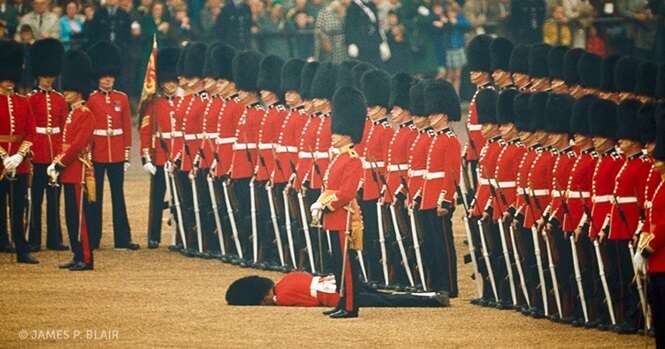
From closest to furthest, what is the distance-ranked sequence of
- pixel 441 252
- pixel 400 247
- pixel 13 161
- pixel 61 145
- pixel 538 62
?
pixel 441 252 → pixel 400 247 → pixel 13 161 → pixel 538 62 → pixel 61 145

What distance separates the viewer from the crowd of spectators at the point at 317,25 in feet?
89.0

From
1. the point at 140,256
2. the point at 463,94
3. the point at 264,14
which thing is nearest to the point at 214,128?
the point at 140,256

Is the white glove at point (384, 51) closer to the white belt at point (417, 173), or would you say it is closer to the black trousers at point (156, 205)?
the black trousers at point (156, 205)

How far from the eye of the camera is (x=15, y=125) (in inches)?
683

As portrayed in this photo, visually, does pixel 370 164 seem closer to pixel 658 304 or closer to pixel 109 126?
pixel 109 126

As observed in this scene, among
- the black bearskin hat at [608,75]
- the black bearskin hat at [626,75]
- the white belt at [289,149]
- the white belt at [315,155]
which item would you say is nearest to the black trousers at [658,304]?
the black bearskin hat at [626,75]

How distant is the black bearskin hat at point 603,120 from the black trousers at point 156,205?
18.7ft

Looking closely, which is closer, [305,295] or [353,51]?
[305,295]

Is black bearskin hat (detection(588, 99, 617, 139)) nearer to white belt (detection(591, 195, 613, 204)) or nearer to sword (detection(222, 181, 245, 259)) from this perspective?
white belt (detection(591, 195, 613, 204))

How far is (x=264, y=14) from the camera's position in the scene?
28672 mm

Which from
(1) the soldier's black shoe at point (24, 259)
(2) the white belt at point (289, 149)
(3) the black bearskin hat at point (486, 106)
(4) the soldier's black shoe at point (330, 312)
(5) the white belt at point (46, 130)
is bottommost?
(1) the soldier's black shoe at point (24, 259)

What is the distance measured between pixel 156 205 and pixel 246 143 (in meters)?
1.54

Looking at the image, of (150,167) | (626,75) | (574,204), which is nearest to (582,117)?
(574,204)

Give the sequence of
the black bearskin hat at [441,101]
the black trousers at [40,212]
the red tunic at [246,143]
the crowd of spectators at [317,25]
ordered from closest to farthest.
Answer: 1. the black bearskin hat at [441,101]
2. the red tunic at [246,143]
3. the black trousers at [40,212]
4. the crowd of spectators at [317,25]
